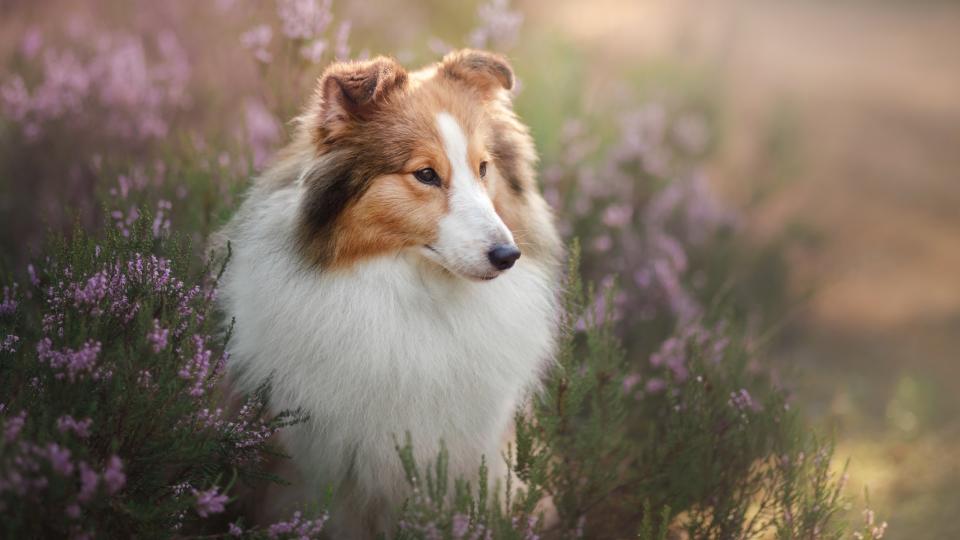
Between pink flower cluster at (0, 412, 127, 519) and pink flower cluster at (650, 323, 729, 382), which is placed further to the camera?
pink flower cluster at (650, 323, 729, 382)

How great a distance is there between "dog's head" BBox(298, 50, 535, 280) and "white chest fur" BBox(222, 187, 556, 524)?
94 millimetres

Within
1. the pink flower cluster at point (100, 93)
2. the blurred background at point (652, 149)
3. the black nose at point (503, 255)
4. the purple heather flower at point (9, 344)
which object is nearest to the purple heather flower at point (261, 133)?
the blurred background at point (652, 149)

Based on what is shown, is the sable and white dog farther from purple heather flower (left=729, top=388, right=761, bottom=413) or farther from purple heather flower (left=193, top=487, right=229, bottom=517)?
purple heather flower (left=729, top=388, right=761, bottom=413)

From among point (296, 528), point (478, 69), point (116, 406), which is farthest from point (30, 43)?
point (296, 528)

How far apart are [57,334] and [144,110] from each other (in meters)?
2.88

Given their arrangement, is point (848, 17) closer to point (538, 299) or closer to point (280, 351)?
point (538, 299)

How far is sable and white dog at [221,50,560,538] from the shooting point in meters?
2.66

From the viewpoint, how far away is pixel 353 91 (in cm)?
264

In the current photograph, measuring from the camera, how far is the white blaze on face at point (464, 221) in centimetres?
254

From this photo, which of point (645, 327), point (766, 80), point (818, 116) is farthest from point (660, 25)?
point (645, 327)

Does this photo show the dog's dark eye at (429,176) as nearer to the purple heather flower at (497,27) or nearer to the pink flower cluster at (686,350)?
the pink flower cluster at (686,350)

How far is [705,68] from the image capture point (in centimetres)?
703

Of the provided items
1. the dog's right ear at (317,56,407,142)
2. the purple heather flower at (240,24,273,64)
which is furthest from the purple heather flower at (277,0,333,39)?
the dog's right ear at (317,56,407,142)

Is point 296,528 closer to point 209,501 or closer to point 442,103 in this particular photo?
point 209,501
